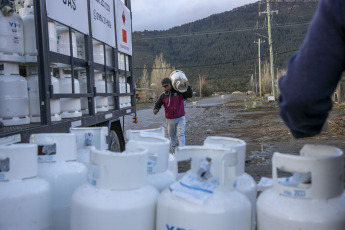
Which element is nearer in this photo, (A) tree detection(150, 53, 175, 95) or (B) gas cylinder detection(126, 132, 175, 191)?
(B) gas cylinder detection(126, 132, 175, 191)

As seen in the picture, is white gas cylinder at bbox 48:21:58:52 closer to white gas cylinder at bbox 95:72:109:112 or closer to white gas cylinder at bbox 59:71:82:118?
white gas cylinder at bbox 59:71:82:118

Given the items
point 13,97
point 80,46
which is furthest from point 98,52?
point 13,97

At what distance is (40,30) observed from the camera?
3.49m

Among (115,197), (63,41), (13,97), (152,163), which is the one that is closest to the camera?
(115,197)

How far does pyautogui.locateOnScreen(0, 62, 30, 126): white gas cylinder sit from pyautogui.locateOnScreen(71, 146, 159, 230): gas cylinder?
208 centimetres

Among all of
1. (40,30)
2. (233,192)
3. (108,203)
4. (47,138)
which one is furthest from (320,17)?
(40,30)

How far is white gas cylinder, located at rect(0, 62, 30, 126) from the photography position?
133 inches

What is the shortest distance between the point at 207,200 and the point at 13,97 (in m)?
2.60

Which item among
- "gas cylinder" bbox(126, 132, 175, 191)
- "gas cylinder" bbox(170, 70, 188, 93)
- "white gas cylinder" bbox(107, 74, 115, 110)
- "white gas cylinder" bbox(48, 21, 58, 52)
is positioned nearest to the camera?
"gas cylinder" bbox(126, 132, 175, 191)

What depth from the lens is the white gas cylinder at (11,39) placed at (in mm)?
3400

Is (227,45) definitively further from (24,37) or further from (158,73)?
(24,37)

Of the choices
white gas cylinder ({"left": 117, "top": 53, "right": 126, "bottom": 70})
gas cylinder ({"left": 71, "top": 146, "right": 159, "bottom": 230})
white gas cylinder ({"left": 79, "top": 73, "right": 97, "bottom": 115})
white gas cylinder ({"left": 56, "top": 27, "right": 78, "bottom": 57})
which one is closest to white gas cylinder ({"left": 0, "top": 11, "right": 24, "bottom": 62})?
white gas cylinder ({"left": 56, "top": 27, "right": 78, "bottom": 57})

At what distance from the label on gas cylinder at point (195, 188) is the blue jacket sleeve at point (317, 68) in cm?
45

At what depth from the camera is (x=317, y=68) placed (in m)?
1.25
